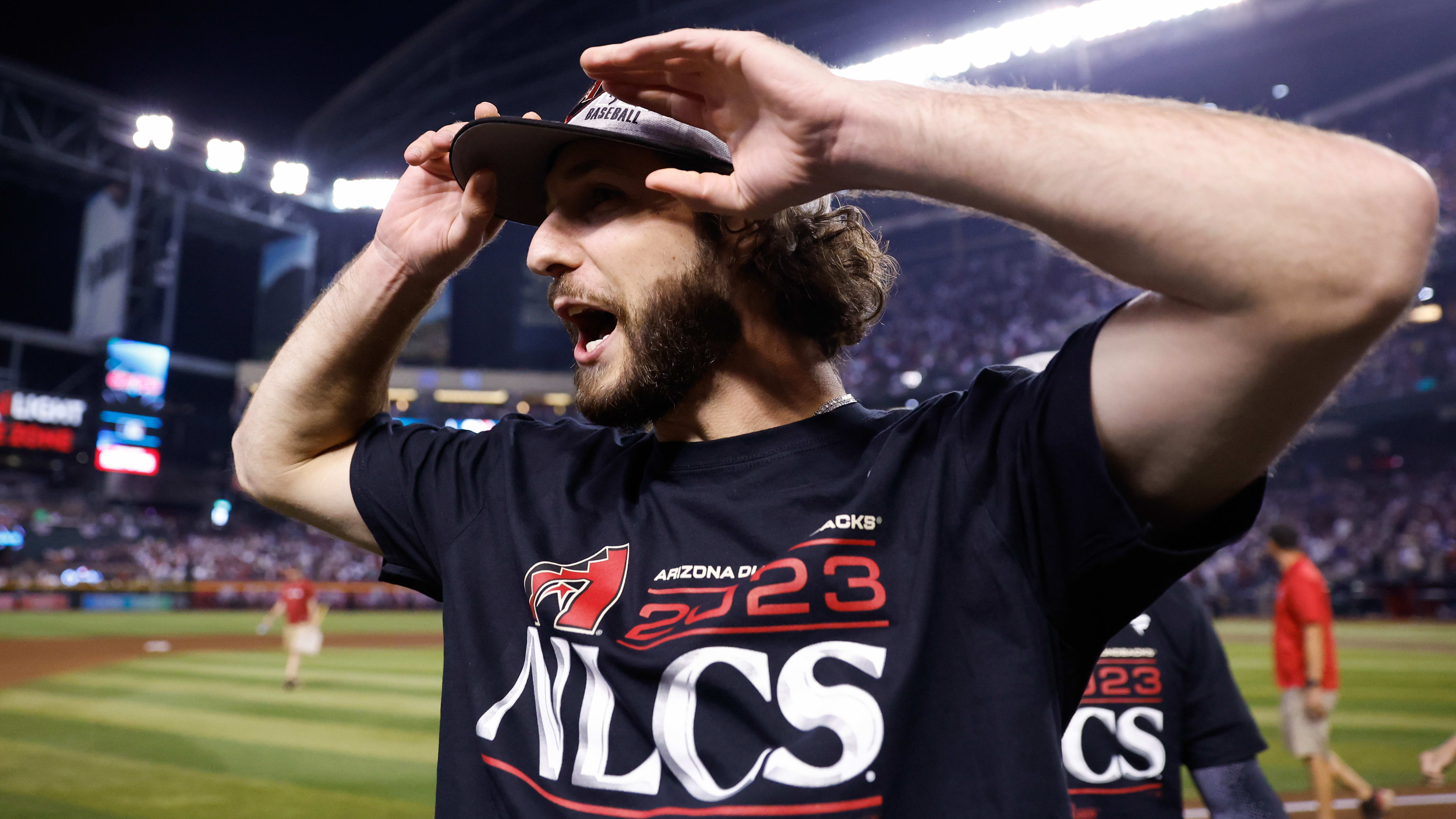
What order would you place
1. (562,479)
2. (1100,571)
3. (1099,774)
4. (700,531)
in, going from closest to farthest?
(1100,571) → (700,531) → (562,479) → (1099,774)

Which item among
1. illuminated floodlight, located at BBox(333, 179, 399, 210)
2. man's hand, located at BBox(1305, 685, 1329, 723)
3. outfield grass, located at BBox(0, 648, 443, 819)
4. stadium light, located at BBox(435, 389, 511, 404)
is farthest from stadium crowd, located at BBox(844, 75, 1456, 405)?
man's hand, located at BBox(1305, 685, 1329, 723)

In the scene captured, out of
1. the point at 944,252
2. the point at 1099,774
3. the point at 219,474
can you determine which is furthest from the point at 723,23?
the point at 219,474

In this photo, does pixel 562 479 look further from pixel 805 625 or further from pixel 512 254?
pixel 512 254

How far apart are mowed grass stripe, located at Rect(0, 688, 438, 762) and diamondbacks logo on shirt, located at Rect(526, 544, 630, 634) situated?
792cm

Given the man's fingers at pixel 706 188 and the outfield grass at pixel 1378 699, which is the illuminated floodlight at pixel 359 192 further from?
the man's fingers at pixel 706 188

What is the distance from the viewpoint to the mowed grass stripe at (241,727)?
9.32 m

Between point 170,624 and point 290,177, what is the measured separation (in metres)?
18.6

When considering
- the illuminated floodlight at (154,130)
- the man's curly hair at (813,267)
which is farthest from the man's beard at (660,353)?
the illuminated floodlight at (154,130)

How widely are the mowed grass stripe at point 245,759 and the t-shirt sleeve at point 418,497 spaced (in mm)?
5985

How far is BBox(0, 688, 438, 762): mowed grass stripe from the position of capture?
9.32 meters

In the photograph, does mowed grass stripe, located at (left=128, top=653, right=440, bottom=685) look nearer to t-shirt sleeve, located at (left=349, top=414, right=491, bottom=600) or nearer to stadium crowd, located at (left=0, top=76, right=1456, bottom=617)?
t-shirt sleeve, located at (left=349, top=414, right=491, bottom=600)

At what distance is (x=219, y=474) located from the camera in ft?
143

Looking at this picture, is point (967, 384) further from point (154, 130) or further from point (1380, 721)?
point (154, 130)

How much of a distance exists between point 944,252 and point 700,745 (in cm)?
3936
